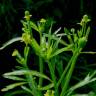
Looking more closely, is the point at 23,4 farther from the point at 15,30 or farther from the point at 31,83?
the point at 31,83

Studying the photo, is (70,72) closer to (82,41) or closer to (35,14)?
(82,41)

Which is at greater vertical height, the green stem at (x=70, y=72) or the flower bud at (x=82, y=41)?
the flower bud at (x=82, y=41)

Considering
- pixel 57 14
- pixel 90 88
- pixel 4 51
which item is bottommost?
pixel 90 88

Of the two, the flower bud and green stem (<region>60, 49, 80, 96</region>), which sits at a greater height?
the flower bud

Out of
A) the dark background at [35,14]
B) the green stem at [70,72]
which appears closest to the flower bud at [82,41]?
the green stem at [70,72]

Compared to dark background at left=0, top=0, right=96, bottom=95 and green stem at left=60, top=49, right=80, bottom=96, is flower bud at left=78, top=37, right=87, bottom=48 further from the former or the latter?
dark background at left=0, top=0, right=96, bottom=95

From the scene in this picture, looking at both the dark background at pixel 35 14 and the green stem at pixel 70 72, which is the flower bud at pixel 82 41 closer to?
the green stem at pixel 70 72

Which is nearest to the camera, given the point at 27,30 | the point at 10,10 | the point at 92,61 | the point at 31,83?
the point at 27,30

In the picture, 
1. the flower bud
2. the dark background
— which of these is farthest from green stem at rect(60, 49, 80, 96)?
the dark background

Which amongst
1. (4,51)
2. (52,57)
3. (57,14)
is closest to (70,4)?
(57,14)
